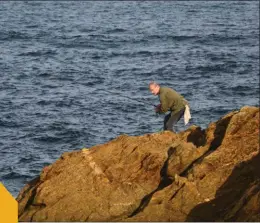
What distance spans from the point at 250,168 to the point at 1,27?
48382 mm

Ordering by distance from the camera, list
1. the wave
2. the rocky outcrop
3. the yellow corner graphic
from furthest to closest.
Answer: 1. the wave
2. the rocky outcrop
3. the yellow corner graphic

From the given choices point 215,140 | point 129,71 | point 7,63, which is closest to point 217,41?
point 129,71

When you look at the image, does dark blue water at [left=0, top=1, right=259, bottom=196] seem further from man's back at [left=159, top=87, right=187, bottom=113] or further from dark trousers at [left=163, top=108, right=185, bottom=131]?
man's back at [left=159, top=87, right=187, bottom=113]

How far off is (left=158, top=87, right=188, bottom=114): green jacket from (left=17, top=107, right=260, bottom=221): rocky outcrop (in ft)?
8.05

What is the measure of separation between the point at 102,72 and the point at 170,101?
24078 mm

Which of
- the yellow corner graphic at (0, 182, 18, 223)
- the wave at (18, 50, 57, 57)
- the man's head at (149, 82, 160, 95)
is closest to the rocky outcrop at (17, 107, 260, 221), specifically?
the man's head at (149, 82, 160, 95)

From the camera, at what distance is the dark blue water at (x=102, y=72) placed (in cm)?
2817

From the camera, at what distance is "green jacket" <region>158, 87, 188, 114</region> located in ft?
55.3

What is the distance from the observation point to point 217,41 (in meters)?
52.7

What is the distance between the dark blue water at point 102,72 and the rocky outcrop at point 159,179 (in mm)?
8433

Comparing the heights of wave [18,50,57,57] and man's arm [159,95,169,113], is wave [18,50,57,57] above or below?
below

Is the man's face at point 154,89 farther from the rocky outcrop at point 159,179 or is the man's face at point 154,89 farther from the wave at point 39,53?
the wave at point 39,53

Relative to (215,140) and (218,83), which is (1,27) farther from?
(215,140)

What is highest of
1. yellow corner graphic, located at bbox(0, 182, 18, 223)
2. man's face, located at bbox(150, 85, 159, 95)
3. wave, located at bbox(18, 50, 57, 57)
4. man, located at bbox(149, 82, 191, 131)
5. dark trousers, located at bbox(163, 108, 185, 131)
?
yellow corner graphic, located at bbox(0, 182, 18, 223)
